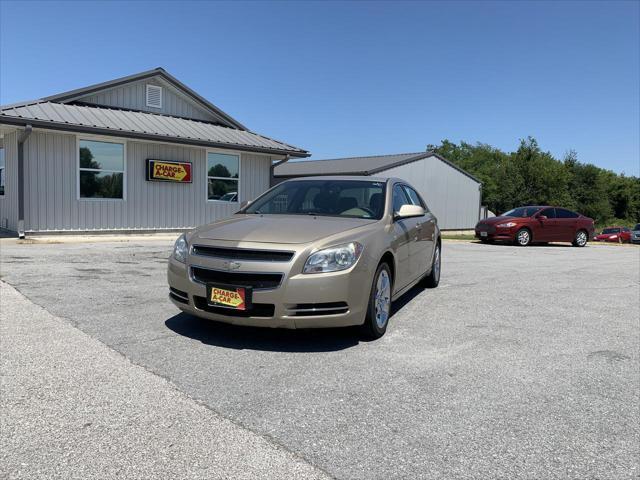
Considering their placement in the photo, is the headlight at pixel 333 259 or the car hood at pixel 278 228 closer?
the headlight at pixel 333 259

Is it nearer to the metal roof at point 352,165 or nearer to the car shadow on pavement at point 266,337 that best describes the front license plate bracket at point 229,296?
the car shadow on pavement at point 266,337

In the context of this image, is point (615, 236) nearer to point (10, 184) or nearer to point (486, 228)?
point (486, 228)

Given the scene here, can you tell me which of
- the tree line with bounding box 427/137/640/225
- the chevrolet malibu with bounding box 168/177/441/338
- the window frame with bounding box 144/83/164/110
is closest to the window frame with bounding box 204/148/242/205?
the window frame with bounding box 144/83/164/110

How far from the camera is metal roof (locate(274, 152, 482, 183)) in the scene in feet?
86.6

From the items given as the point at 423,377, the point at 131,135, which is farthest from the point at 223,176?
the point at 423,377

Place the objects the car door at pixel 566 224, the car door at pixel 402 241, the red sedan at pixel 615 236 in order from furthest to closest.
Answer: the red sedan at pixel 615 236 → the car door at pixel 566 224 → the car door at pixel 402 241

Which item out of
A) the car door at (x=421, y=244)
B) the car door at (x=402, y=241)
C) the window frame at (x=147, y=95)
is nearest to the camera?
the car door at (x=402, y=241)

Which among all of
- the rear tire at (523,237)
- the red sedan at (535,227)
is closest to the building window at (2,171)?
the red sedan at (535,227)

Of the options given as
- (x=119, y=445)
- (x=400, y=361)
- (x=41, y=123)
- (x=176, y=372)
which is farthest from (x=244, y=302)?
(x=41, y=123)

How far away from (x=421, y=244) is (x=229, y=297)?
3025mm

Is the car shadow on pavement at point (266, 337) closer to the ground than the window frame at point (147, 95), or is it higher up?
closer to the ground

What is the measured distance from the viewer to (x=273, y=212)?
18.6 feet

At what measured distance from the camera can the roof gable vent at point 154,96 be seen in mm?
16406

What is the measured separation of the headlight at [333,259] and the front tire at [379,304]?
14.3 inches
